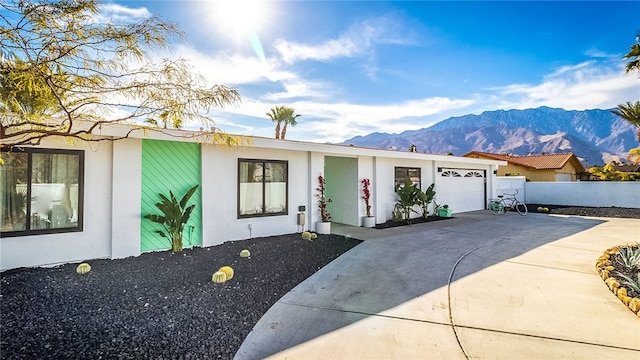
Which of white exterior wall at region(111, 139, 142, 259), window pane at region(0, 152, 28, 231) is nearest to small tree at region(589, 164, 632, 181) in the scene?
white exterior wall at region(111, 139, 142, 259)

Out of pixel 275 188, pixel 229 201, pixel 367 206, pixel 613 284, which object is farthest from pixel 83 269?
pixel 613 284

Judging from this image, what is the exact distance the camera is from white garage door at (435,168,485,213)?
13.5 metres

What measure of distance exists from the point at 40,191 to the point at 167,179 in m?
2.09

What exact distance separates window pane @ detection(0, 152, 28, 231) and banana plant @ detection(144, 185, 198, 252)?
6.27 ft

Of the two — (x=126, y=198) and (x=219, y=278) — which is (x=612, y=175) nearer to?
(x=219, y=278)

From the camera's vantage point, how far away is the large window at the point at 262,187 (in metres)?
7.75

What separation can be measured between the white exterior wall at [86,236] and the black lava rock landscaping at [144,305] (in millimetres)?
269

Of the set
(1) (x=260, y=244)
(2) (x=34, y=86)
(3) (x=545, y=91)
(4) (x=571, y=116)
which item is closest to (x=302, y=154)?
(1) (x=260, y=244)

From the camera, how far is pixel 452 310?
3.73 m

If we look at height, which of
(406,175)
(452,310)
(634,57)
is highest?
(634,57)

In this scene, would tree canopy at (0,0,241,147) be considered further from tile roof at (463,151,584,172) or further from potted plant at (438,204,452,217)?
tile roof at (463,151,584,172)

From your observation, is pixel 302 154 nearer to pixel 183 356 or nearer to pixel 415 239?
pixel 415 239

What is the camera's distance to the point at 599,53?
38.6 feet

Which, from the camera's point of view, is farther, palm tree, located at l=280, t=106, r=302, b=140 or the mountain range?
the mountain range
